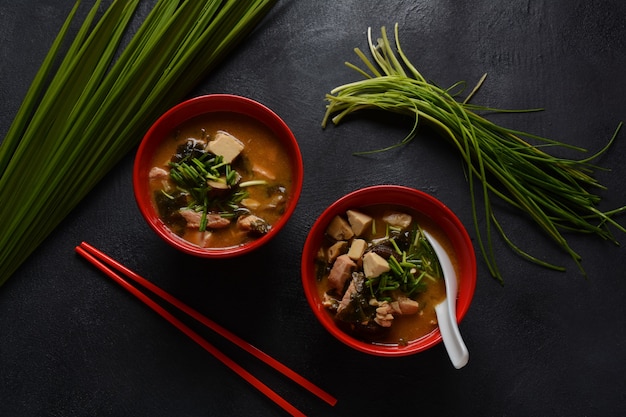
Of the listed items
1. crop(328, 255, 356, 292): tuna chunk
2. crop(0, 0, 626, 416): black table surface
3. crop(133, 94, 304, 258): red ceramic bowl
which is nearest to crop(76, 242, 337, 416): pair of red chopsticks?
crop(0, 0, 626, 416): black table surface

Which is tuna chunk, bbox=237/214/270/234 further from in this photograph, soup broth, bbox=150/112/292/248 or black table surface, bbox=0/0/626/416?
black table surface, bbox=0/0/626/416

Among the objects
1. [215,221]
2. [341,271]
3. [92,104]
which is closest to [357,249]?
[341,271]

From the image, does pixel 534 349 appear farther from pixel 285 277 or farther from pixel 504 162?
pixel 285 277

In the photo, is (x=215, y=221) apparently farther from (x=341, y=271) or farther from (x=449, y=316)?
(x=449, y=316)

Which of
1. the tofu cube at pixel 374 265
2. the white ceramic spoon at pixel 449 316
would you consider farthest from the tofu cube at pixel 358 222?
the white ceramic spoon at pixel 449 316

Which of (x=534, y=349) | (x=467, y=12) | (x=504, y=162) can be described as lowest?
(x=534, y=349)

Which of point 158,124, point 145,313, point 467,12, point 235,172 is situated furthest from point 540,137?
point 145,313
